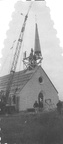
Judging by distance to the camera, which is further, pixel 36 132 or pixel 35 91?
pixel 35 91

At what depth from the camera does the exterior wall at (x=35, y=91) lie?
36.4m

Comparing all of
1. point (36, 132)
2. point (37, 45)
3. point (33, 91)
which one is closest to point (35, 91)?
point (33, 91)

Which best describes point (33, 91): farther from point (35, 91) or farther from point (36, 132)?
point (36, 132)

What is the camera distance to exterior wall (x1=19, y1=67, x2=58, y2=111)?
3638cm

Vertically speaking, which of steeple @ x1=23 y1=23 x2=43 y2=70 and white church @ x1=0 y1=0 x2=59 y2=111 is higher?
steeple @ x1=23 y1=23 x2=43 y2=70

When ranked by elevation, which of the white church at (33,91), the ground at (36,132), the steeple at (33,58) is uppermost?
the steeple at (33,58)

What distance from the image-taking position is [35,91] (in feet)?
125

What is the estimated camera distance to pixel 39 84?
38.8 meters

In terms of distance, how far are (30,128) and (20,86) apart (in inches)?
766

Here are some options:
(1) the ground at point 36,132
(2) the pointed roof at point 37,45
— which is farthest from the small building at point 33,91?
(1) the ground at point 36,132

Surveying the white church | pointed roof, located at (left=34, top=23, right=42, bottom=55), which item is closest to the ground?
the white church

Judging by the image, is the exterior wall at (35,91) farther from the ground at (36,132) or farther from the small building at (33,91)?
the ground at (36,132)

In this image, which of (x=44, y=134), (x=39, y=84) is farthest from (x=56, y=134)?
(x=39, y=84)

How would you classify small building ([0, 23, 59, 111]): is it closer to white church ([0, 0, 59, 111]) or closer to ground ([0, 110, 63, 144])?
white church ([0, 0, 59, 111])
